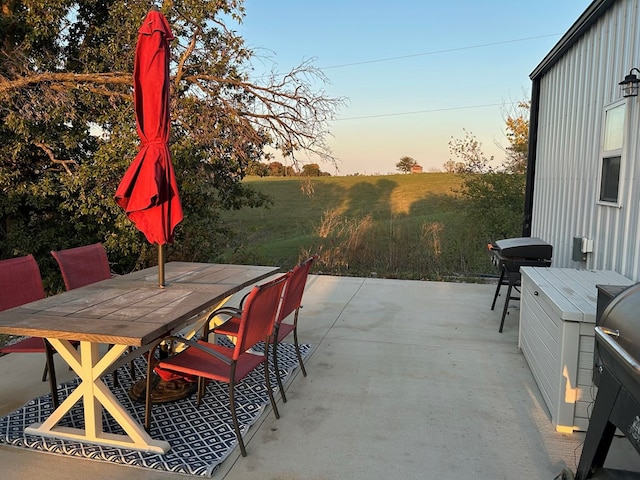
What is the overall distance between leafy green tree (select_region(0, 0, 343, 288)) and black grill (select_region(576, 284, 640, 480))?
524 centimetres

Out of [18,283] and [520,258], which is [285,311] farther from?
[520,258]

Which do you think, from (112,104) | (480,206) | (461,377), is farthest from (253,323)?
(480,206)

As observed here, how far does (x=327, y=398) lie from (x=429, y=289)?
3.48m

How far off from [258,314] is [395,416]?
1.07 m

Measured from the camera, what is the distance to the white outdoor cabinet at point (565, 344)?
2549mm

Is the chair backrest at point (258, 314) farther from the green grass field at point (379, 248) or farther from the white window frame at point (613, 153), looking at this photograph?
the green grass field at point (379, 248)

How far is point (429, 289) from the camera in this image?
621 centimetres

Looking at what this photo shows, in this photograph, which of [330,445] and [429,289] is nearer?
[330,445]

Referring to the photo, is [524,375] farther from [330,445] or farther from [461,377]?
[330,445]

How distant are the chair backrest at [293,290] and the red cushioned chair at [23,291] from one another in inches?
54.8

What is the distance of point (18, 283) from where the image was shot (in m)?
3.01

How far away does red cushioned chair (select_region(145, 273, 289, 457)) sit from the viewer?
7.82 feet

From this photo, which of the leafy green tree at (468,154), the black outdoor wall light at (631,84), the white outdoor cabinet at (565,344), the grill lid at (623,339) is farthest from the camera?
the leafy green tree at (468,154)

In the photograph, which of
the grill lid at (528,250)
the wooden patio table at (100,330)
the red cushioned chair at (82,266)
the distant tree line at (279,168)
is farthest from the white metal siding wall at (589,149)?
the red cushioned chair at (82,266)
